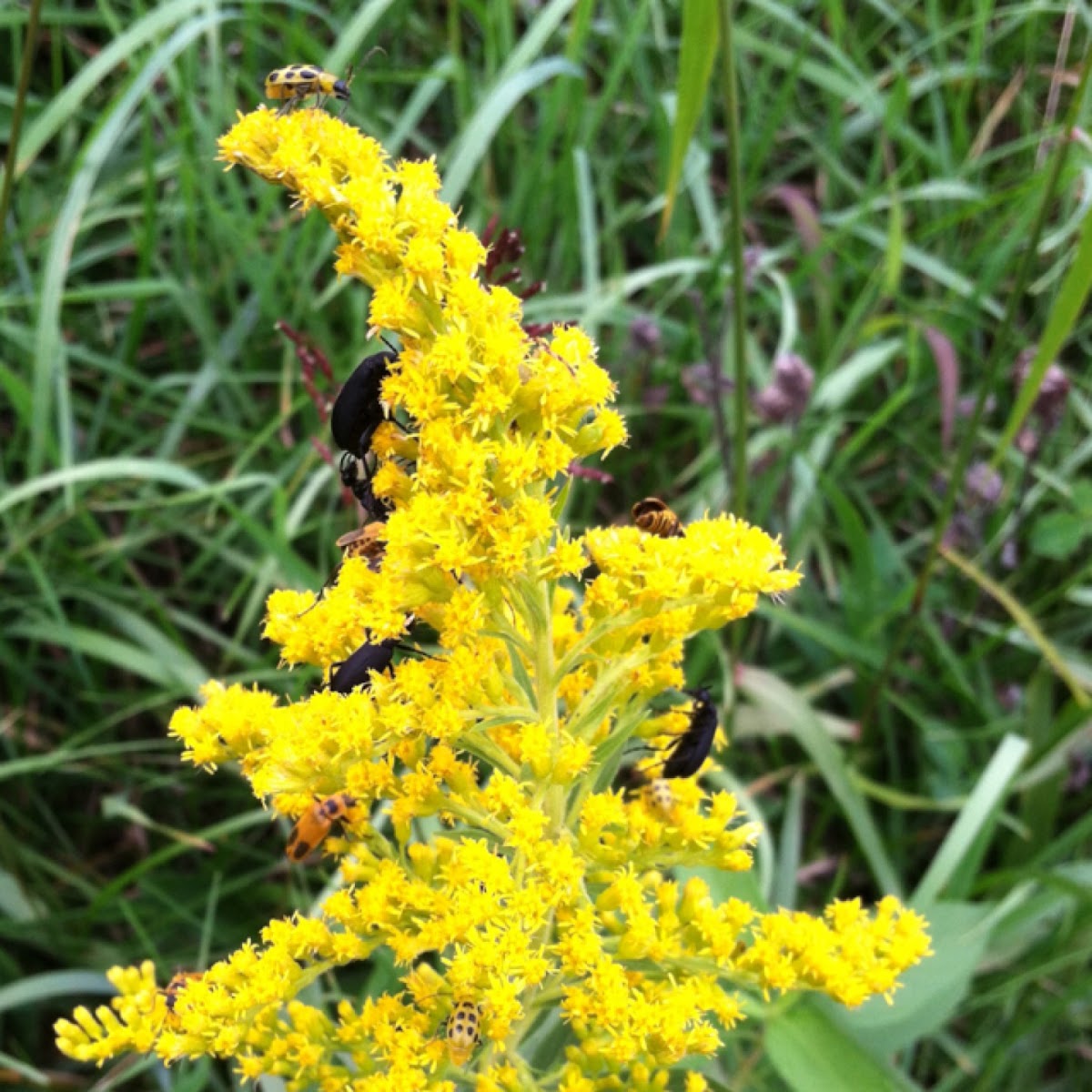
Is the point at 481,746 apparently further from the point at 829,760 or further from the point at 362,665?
the point at 829,760

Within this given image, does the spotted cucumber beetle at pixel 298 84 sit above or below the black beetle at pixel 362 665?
above

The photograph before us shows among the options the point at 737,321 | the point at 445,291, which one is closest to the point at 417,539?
the point at 445,291

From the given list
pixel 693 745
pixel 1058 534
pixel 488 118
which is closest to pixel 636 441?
pixel 488 118

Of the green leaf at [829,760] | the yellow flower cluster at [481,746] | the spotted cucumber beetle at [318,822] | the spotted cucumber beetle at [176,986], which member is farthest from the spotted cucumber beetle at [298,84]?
the green leaf at [829,760]

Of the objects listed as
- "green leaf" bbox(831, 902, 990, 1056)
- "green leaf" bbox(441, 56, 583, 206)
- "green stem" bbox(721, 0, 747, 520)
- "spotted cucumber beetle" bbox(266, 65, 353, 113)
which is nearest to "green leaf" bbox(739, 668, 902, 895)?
"green leaf" bbox(831, 902, 990, 1056)

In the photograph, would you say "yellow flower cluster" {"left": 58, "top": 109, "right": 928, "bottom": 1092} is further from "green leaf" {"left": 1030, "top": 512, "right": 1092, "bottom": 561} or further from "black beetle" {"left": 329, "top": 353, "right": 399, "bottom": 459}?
"green leaf" {"left": 1030, "top": 512, "right": 1092, "bottom": 561}

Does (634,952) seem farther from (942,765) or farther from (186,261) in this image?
(186,261)

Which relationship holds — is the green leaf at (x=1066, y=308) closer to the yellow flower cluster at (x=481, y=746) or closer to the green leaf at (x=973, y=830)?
the yellow flower cluster at (x=481, y=746)
